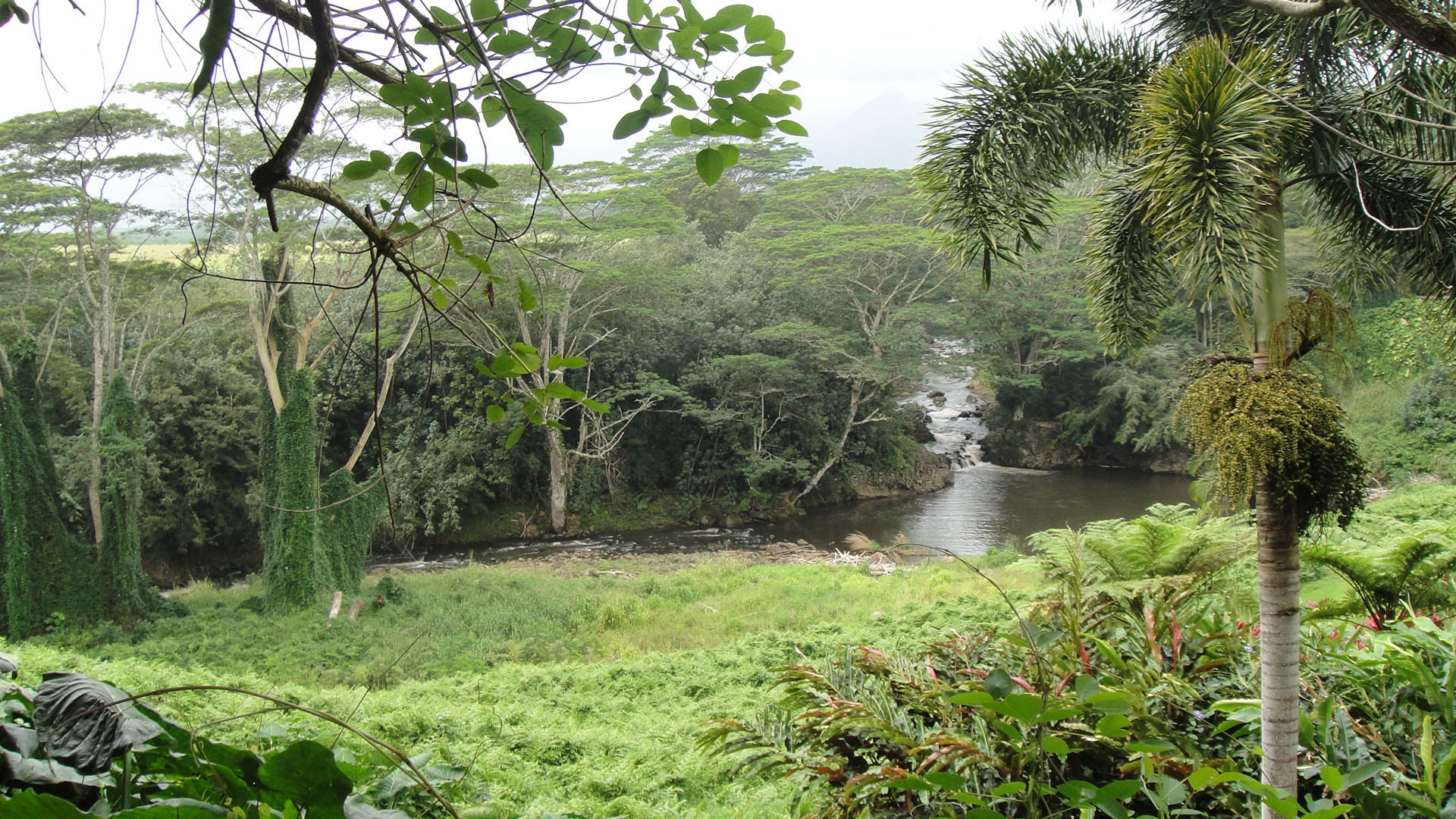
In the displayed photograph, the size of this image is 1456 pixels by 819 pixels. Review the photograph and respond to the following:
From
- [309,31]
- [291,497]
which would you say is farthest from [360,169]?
[291,497]

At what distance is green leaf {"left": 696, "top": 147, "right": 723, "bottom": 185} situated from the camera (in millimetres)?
1172

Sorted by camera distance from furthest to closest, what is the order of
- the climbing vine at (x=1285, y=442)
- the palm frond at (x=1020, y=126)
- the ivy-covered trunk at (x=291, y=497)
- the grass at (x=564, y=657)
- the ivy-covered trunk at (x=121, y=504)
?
the ivy-covered trunk at (x=291, y=497)
the ivy-covered trunk at (x=121, y=504)
the palm frond at (x=1020, y=126)
the grass at (x=564, y=657)
the climbing vine at (x=1285, y=442)

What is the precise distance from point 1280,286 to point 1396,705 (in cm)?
145

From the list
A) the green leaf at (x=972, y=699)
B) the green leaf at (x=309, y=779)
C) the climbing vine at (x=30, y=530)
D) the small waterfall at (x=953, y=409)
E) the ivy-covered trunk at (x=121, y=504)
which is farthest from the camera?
the small waterfall at (x=953, y=409)

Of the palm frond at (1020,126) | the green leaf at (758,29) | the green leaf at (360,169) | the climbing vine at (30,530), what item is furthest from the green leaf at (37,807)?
the climbing vine at (30,530)

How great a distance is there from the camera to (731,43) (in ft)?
3.60

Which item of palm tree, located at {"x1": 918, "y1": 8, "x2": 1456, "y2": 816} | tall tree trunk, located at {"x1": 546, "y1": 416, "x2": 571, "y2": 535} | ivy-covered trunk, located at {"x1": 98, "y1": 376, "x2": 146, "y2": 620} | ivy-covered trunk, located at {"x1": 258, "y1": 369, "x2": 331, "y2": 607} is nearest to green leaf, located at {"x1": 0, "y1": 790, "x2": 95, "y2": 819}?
palm tree, located at {"x1": 918, "y1": 8, "x2": 1456, "y2": 816}

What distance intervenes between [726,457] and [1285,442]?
15.3 meters

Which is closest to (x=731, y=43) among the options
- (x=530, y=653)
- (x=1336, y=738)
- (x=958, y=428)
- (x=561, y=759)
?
(x=1336, y=738)

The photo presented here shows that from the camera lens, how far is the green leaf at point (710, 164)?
1.17 m

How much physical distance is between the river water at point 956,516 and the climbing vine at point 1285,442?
35.0 ft

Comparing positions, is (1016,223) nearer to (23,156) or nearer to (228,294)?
(23,156)

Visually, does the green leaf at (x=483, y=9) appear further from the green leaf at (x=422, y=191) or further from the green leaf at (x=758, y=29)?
the green leaf at (x=758, y=29)

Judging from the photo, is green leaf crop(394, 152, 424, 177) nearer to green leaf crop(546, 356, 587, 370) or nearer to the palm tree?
green leaf crop(546, 356, 587, 370)
